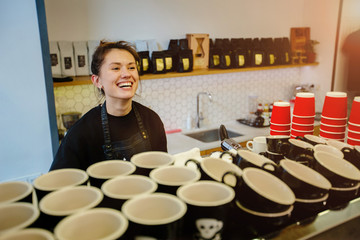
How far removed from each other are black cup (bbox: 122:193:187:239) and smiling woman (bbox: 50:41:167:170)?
1.05 m

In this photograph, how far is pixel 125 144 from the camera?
193 cm

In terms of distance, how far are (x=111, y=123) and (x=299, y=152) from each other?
1.13 metres

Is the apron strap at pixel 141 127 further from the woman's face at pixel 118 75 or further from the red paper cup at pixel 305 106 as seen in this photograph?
the red paper cup at pixel 305 106

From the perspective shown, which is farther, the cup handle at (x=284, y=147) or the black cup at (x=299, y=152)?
the cup handle at (x=284, y=147)

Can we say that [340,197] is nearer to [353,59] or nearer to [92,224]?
[92,224]

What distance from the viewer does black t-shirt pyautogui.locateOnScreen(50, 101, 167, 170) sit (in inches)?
69.5

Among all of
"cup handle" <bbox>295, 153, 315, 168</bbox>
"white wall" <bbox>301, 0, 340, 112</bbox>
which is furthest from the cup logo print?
"white wall" <bbox>301, 0, 340, 112</bbox>

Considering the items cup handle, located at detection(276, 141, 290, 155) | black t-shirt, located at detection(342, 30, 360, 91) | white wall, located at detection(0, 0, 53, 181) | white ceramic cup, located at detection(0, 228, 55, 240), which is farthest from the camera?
black t-shirt, located at detection(342, 30, 360, 91)

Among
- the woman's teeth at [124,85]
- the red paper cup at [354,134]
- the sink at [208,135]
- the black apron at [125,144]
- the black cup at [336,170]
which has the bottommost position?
the sink at [208,135]

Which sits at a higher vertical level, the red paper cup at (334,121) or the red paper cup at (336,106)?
the red paper cup at (336,106)

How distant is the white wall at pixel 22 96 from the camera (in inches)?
90.0

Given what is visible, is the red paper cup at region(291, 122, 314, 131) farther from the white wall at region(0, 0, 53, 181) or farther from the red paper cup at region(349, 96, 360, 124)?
the white wall at region(0, 0, 53, 181)

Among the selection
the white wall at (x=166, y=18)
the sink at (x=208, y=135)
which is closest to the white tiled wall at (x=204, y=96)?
the sink at (x=208, y=135)

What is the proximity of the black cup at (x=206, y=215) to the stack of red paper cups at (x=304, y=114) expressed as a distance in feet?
3.76
